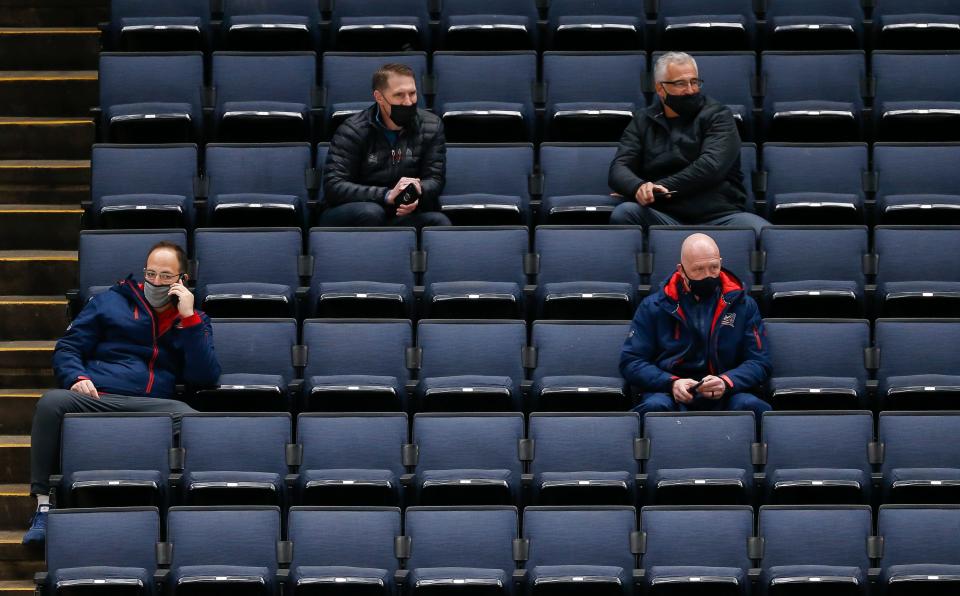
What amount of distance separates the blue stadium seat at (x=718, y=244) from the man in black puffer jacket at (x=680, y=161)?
0.09 m

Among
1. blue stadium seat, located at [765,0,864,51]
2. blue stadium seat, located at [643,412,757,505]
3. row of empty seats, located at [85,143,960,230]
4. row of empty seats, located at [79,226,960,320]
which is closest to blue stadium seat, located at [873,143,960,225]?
row of empty seats, located at [85,143,960,230]

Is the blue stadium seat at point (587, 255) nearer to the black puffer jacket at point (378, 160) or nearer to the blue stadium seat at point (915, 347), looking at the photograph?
the black puffer jacket at point (378, 160)

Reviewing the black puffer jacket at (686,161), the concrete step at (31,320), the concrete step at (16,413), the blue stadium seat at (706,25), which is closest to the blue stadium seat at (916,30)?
the blue stadium seat at (706,25)

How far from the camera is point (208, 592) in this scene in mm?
4016

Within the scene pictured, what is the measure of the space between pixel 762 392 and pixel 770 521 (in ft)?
1.85

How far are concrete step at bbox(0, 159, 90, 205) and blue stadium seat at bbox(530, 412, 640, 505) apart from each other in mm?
1887

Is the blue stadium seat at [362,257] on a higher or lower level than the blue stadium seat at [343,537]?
higher

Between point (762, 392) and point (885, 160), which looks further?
point (885, 160)

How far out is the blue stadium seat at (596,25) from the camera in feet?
18.3

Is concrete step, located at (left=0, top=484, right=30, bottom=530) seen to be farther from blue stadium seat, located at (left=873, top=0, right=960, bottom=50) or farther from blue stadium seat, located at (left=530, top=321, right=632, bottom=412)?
blue stadium seat, located at (left=873, top=0, right=960, bottom=50)

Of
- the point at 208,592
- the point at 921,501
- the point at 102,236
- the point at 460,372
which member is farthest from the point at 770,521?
the point at 102,236

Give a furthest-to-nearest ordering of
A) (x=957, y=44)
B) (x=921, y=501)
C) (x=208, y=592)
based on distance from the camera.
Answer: (x=957, y=44), (x=921, y=501), (x=208, y=592)

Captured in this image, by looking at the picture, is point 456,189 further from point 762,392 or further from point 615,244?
point 762,392

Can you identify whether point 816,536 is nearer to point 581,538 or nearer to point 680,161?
point 581,538
